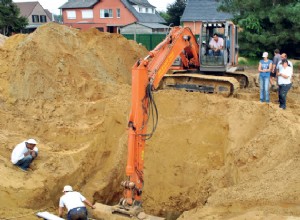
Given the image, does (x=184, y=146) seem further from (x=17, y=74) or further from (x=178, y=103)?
(x=17, y=74)

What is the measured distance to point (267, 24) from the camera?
18.8m

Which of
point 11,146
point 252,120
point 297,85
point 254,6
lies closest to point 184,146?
point 252,120

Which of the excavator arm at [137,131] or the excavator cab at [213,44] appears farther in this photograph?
the excavator cab at [213,44]

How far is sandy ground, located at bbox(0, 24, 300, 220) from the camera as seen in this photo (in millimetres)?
7198

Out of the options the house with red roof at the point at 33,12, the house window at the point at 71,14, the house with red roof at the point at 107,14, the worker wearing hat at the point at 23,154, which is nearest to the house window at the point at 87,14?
the house with red roof at the point at 107,14

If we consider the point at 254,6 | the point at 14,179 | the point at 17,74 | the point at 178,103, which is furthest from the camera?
the point at 254,6

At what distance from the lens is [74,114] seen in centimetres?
1084

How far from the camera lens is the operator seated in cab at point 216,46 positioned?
38.4ft

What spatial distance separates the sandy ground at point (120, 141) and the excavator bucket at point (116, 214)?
0.74 ft

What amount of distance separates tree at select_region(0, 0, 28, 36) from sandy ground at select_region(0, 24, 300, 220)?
816 inches

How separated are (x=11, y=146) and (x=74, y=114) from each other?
2.31m

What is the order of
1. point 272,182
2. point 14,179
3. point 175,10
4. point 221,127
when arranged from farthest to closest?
point 175,10
point 221,127
point 14,179
point 272,182

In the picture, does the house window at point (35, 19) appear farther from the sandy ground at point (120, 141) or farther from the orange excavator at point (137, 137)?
the orange excavator at point (137, 137)

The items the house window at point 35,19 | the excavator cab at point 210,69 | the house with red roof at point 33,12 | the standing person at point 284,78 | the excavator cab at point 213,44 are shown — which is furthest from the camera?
the house window at point 35,19
